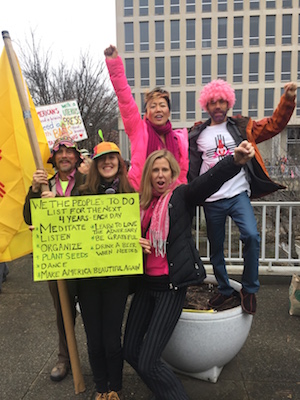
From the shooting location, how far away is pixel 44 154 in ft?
9.47

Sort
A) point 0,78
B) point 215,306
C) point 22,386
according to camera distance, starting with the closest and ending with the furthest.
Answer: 1. point 0,78
2. point 22,386
3. point 215,306

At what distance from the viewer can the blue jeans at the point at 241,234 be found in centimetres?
288

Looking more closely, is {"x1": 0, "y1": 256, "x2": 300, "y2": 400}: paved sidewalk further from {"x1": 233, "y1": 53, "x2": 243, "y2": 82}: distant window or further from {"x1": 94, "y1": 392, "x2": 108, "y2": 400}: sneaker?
{"x1": 233, "y1": 53, "x2": 243, "y2": 82}: distant window

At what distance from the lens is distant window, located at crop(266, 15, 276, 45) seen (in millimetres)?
38562

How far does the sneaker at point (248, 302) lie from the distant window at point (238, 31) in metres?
41.8

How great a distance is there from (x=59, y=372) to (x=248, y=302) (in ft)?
5.44

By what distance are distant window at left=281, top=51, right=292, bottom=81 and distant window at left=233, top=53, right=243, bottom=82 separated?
4596 millimetres

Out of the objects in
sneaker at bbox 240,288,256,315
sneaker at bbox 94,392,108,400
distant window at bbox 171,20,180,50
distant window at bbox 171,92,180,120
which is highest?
distant window at bbox 171,20,180,50

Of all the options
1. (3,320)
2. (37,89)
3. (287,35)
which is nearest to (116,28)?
(287,35)

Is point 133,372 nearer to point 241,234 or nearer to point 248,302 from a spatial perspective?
point 248,302

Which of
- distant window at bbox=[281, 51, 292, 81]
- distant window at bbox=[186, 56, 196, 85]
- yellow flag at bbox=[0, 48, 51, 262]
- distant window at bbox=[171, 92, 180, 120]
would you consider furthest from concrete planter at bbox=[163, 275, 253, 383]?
distant window at bbox=[281, 51, 292, 81]

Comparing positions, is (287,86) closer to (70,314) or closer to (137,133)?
(137,133)

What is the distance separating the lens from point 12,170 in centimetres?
273

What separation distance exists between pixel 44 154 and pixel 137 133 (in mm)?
805
